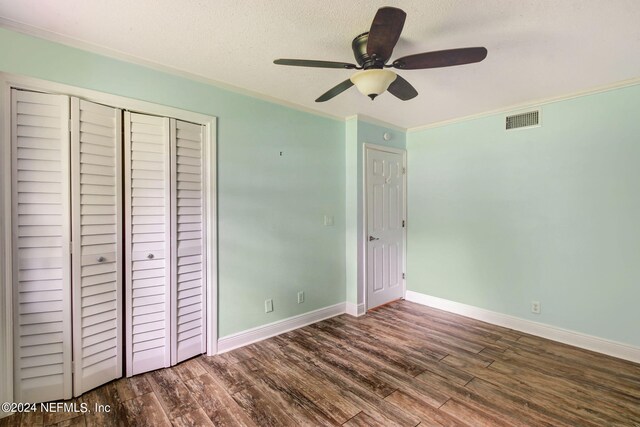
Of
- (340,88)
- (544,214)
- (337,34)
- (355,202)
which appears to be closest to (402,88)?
(340,88)

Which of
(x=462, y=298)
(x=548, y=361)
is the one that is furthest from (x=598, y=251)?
(x=462, y=298)

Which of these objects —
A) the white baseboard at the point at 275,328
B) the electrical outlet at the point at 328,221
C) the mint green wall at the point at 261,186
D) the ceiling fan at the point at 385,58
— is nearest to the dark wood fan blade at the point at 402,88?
the ceiling fan at the point at 385,58

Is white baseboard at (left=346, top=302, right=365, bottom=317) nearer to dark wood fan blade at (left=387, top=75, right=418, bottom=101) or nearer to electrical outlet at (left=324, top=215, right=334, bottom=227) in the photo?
electrical outlet at (left=324, top=215, right=334, bottom=227)

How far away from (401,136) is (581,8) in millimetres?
2455

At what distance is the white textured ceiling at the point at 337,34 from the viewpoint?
5.08 feet

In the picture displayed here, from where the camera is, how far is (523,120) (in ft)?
9.81

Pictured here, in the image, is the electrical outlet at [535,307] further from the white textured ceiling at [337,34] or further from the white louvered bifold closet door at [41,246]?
the white louvered bifold closet door at [41,246]

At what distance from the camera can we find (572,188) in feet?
8.92

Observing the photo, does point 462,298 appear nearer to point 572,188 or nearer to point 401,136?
point 572,188

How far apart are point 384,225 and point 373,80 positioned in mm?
2299

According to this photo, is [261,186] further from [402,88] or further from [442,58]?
[442,58]

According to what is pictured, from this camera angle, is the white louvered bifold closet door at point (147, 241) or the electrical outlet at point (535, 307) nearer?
the white louvered bifold closet door at point (147, 241)

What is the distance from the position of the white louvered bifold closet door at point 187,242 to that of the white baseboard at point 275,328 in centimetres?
24

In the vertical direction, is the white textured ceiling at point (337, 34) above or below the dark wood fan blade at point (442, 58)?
above
